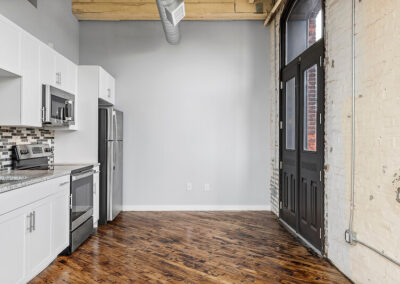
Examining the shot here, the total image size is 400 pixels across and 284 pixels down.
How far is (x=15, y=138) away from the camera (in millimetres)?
3531

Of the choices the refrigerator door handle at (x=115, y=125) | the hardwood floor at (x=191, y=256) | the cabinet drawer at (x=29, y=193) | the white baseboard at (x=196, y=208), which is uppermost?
the refrigerator door handle at (x=115, y=125)

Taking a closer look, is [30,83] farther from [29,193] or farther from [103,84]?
[103,84]

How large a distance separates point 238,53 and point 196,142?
5.16 ft

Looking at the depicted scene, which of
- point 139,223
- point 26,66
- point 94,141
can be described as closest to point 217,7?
point 94,141

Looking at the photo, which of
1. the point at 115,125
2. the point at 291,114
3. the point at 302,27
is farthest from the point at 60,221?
the point at 302,27

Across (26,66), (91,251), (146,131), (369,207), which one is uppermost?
(26,66)

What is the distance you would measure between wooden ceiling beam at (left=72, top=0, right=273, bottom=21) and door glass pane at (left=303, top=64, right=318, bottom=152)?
1788mm

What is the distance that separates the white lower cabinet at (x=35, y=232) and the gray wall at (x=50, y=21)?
1839mm

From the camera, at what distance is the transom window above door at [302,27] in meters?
3.60

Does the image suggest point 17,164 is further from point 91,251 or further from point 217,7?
point 217,7

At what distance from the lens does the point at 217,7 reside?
4.92 m

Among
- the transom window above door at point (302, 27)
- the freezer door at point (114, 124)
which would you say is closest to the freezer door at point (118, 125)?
the freezer door at point (114, 124)

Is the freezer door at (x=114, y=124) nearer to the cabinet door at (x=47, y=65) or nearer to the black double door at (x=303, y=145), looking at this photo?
the cabinet door at (x=47, y=65)

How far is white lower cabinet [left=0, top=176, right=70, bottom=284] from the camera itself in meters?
2.25
